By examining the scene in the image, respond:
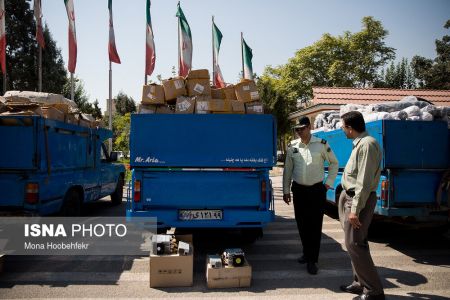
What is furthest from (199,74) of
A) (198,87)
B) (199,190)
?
(199,190)

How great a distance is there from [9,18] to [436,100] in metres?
31.8

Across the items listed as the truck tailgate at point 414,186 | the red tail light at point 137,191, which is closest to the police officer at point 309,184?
the truck tailgate at point 414,186

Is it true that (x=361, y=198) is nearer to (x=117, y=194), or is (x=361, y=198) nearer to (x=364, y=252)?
(x=364, y=252)

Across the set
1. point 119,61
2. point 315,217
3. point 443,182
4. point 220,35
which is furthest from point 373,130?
point 220,35

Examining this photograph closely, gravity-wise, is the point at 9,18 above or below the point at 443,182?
above

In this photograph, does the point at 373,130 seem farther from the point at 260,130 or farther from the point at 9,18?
the point at 9,18

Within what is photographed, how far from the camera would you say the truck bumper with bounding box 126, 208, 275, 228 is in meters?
5.32

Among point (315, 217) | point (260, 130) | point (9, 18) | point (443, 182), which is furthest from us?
point (9, 18)

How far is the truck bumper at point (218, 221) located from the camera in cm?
532

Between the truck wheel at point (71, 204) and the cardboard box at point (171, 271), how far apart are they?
136 inches

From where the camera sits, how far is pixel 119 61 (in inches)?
661

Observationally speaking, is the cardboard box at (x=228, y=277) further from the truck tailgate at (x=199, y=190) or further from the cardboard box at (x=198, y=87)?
the cardboard box at (x=198, y=87)

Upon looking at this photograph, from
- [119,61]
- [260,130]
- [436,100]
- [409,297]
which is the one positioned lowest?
[409,297]

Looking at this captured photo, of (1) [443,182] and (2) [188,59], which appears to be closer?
(1) [443,182]
